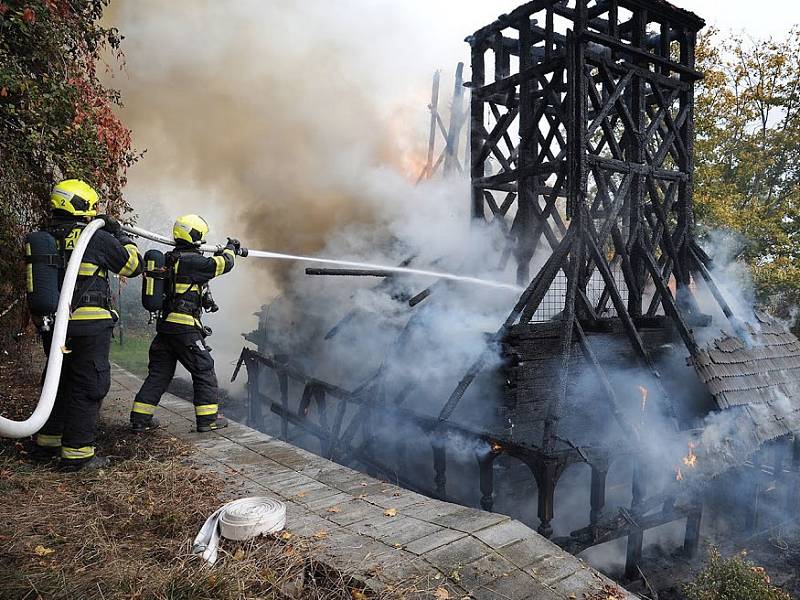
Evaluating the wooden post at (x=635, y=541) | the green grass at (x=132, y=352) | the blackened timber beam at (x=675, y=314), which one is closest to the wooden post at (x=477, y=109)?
the blackened timber beam at (x=675, y=314)

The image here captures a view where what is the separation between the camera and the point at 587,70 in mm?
6809

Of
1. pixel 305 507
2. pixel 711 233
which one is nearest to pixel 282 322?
pixel 305 507

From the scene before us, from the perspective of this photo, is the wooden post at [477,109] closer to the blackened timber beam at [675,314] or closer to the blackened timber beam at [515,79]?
the blackened timber beam at [515,79]

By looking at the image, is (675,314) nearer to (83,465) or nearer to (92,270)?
(92,270)

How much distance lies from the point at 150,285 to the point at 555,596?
4323mm

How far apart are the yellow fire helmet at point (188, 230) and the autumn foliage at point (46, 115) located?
129 centimetres

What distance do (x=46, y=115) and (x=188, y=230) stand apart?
196 cm

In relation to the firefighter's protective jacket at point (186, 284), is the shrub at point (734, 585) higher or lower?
lower

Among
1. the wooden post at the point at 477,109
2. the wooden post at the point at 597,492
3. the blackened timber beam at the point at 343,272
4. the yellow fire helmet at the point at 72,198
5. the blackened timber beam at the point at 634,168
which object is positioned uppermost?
the wooden post at the point at 477,109

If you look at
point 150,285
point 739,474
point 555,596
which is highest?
point 150,285

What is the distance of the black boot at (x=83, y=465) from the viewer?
171 inches

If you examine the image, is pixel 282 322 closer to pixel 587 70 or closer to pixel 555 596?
pixel 587 70

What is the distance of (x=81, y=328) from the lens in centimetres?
441

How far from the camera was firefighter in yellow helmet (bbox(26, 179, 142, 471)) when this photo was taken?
14.3 feet
